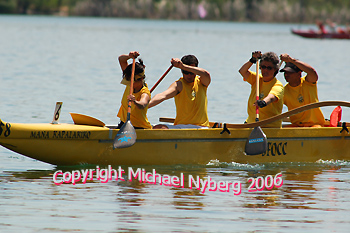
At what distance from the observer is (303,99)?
13.0 metres

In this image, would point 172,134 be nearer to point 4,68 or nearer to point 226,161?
point 226,161

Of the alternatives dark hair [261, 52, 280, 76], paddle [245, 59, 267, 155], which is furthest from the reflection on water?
dark hair [261, 52, 280, 76]

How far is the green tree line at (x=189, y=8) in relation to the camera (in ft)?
332

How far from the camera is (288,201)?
1029 centimetres

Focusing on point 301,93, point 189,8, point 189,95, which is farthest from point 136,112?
point 189,8

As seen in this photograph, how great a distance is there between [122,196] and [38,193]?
1121 millimetres

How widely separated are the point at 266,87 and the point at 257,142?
0.94 metres

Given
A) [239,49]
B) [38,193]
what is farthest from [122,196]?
[239,49]

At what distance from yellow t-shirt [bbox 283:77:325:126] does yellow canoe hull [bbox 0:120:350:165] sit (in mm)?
405

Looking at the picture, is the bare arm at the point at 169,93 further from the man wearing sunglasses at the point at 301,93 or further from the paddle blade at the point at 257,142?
the man wearing sunglasses at the point at 301,93

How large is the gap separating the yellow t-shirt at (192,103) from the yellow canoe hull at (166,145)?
1.07 feet

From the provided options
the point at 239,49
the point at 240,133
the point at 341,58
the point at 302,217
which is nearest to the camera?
the point at 302,217

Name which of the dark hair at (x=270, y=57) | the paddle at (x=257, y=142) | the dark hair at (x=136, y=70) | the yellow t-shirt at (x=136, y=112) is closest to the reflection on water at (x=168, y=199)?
Answer: the paddle at (x=257, y=142)

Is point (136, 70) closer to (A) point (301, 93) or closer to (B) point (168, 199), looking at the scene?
(B) point (168, 199)
